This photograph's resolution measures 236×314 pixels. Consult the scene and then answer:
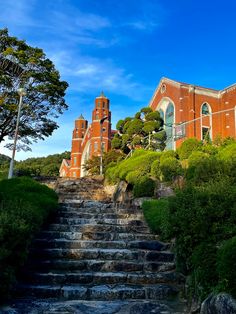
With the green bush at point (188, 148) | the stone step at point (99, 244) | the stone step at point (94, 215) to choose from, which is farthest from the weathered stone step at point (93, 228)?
the green bush at point (188, 148)

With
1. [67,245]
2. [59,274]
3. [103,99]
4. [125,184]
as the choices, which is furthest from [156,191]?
[103,99]

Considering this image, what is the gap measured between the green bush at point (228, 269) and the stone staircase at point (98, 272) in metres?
1.30

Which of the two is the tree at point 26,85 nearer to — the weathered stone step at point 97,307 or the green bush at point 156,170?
the green bush at point 156,170

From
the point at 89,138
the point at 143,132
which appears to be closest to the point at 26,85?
the point at 143,132

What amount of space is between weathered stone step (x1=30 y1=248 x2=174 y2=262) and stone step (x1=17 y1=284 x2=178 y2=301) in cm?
145

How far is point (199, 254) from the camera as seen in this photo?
211 inches

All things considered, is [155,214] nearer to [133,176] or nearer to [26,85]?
[133,176]

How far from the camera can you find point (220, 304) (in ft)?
13.9

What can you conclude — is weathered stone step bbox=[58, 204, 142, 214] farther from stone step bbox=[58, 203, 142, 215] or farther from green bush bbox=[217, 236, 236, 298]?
green bush bbox=[217, 236, 236, 298]

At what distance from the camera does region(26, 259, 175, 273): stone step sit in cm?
714

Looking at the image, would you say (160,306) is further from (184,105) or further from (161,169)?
(184,105)

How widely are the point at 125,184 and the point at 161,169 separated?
236 cm

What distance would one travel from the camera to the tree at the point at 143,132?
2644cm

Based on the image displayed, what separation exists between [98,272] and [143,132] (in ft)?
69.1
